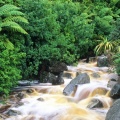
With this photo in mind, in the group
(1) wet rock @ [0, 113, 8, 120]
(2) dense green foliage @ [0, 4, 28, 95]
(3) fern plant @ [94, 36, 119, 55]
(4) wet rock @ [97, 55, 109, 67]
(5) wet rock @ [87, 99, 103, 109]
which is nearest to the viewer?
(1) wet rock @ [0, 113, 8, 120]

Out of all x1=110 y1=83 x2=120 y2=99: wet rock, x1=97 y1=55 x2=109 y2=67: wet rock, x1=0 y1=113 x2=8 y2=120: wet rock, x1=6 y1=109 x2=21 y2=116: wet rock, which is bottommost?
x1=0 y1=113 x2=8 y2=120: wet rock

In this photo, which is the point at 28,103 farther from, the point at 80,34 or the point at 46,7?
the point at 80,34

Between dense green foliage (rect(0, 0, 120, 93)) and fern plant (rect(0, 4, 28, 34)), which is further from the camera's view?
fern plant (rect(0, 4, 28, 34))

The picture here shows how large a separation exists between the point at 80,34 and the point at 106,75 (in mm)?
2698

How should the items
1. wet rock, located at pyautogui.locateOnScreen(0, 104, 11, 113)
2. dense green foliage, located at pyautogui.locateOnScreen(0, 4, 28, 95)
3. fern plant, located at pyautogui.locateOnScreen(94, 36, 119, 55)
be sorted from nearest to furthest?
wet rock, located at pyautogui.locateOnScreen(0, 104, 11, 113) < dense green foliage, located at pyautogui.locateOnScreen(0, 4, 28, 95) < fern plant, located at pyautogui.locateOnScreen(94, 36, 119, 55)

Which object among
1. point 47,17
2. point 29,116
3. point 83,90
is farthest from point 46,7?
point 29,116

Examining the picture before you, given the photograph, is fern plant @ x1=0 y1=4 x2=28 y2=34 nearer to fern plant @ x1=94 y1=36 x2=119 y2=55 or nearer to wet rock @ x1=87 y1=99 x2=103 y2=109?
wet rock @ x1=87 y1=99 x2=103 y2=109

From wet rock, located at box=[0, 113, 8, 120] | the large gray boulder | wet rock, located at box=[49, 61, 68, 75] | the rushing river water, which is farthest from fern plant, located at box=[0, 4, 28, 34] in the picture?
the large gray boulder

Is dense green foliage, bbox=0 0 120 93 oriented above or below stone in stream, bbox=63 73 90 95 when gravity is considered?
above

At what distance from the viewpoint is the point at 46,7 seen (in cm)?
1358

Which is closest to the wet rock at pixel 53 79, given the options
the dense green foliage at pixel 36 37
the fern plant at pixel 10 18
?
the dense green foliage at pixel 36 37

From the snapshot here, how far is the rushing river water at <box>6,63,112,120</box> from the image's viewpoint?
1002cm

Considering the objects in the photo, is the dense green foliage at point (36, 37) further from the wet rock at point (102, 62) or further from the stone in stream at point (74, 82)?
the stone in stream at point (74, 82)

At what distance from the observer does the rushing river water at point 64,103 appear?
1002 cm
